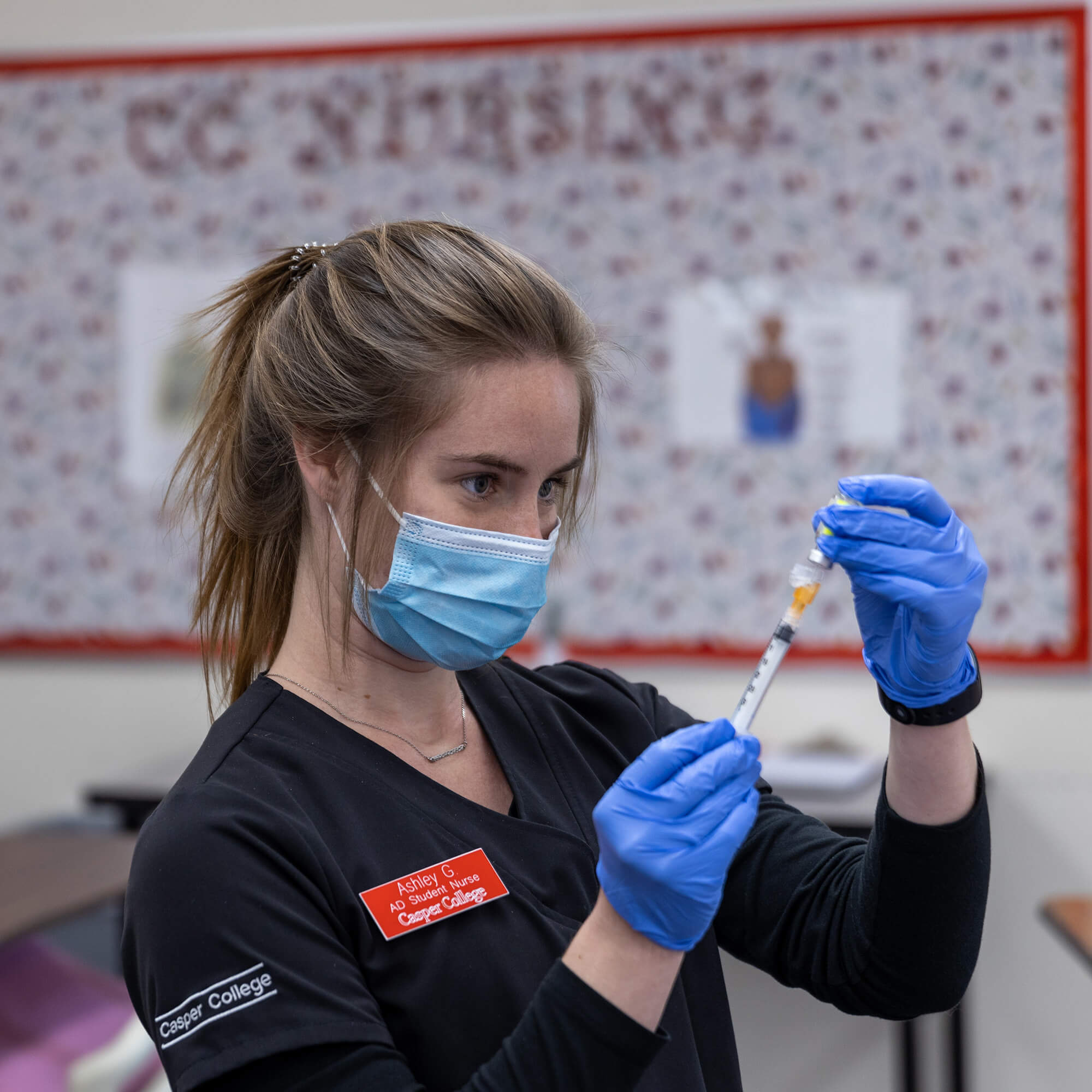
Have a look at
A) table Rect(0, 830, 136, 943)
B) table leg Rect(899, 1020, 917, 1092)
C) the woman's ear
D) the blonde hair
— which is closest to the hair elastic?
the blonde hair

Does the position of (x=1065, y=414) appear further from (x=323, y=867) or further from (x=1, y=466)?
(x=1, y=466)

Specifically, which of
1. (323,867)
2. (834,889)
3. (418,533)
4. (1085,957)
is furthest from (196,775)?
(1085,957)

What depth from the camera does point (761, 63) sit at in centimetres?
255

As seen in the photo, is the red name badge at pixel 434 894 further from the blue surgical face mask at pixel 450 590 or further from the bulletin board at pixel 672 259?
the bulletin board at pixel 672 259

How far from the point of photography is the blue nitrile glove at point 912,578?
86cm

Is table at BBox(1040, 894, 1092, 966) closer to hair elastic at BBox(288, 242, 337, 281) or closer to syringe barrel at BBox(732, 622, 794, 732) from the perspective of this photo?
syringe barrel at BBox(732, 622, 794, 732)

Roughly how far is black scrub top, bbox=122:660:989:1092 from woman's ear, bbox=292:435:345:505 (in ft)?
0.52

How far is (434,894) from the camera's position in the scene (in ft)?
2.79

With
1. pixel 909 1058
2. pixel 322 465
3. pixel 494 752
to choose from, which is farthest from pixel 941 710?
→ pixel 909 1058

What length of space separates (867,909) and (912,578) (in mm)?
260

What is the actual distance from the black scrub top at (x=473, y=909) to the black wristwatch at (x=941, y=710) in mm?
75

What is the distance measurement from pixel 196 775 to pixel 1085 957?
1.33 meters

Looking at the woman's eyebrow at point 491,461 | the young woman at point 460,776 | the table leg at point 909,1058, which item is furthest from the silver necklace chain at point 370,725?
the table leg at point 909,1058

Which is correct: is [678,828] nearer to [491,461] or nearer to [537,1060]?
[537,1060]
